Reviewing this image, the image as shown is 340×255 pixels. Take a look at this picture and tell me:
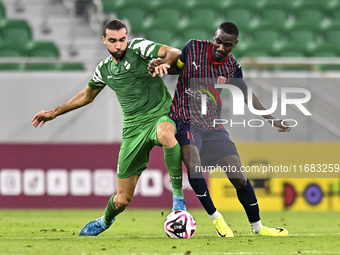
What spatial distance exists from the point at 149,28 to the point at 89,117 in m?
3.12

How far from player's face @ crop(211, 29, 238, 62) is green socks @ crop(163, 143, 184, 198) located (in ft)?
3.09

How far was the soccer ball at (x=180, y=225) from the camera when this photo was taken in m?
5.14

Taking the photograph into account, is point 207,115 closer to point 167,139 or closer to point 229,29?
point 167,139

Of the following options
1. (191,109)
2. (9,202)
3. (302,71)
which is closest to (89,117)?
(9,202)

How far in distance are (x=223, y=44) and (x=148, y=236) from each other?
2096mm

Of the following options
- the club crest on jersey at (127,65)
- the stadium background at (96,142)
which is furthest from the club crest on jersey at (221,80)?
the stadium background at (96,142)

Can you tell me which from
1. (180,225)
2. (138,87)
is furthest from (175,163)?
(138,87)

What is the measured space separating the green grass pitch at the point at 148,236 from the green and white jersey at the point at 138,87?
1229 millimetres

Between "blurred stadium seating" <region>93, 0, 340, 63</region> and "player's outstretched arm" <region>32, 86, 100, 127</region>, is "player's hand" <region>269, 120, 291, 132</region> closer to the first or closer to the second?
"player's outstretched arm" <region>32, 86, 100, 127</region>

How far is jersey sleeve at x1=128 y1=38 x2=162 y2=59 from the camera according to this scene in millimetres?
5414

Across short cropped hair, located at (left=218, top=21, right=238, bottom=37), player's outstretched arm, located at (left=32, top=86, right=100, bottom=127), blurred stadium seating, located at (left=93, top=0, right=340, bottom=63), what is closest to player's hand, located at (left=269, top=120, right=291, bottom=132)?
short cropped hair, located at (left=218, top=21, right=238, bottom=37)

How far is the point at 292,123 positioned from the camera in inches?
→ 354

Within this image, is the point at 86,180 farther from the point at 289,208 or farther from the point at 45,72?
the point at 289,208

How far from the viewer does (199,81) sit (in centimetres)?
544
